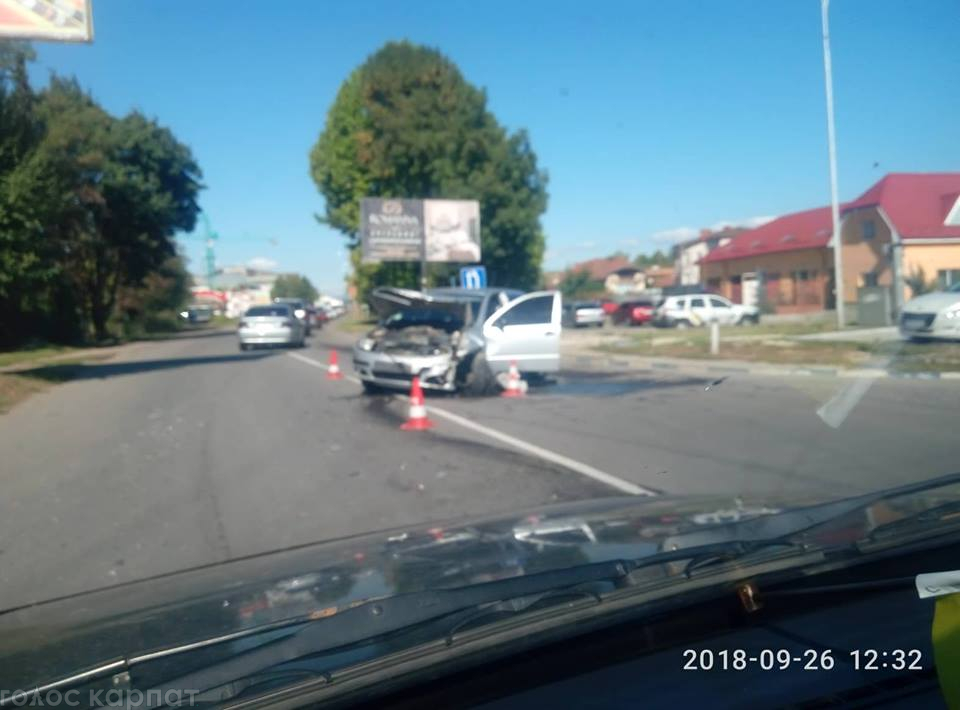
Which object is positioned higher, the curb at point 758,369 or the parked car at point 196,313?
the parked car at point 196,313

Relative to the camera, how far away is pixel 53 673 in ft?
7.96

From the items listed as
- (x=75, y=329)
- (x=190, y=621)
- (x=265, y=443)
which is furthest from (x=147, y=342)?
(x=190, y=621)

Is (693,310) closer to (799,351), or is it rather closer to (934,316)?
(799,351)

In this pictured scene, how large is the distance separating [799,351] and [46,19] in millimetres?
13469

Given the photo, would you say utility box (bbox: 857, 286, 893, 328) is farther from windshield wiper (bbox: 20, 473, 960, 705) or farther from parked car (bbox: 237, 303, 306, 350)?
parked car (bbox: 237, 303, 306, 350)

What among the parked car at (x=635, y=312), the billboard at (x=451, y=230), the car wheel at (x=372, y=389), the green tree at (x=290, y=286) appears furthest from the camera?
the green tree at (x=290, y=286)

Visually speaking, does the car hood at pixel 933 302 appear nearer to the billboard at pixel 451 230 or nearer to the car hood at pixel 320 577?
the car hood at pixel 320 577

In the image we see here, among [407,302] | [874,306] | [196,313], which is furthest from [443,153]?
[874,306]

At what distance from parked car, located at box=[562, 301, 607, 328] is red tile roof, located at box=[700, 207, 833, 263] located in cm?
602

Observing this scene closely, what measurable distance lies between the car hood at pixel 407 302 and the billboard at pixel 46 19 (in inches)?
225

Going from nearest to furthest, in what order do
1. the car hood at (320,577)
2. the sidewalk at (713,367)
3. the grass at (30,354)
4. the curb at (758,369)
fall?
the car hood at (320,577) < the curb at (758,369) < the sidewalk at (713,367) < the grass at (30,354)

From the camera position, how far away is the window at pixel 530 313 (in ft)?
49.9

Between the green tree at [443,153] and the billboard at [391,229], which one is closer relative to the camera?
the billboard at [391,229]

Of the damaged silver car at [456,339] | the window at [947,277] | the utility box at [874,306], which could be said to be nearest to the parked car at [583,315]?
the damaged silver car at [456,339]
